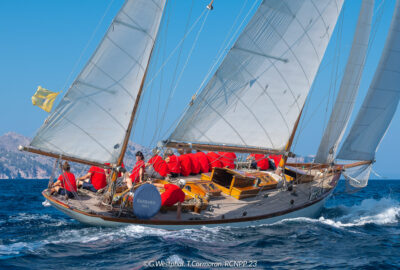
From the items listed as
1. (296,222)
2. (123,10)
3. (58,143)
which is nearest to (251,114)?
(296,222)

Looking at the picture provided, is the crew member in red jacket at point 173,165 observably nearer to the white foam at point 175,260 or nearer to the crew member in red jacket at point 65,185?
the crew member in red jacket at point 65,185

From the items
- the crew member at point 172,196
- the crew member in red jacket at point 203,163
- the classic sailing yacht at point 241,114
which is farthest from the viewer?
the crew member in red jacket at point 203,163

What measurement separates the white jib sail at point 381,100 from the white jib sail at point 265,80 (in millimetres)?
3857

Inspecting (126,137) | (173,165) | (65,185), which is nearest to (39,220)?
(65,185)

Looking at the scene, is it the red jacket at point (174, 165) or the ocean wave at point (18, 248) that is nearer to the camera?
the ocean wave at point (18, 248)

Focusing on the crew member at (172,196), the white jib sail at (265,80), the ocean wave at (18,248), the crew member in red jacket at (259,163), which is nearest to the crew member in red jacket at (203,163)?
the crew member in red jacket at (259,163)

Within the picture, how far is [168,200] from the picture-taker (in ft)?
43.5

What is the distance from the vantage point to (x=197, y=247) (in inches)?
454

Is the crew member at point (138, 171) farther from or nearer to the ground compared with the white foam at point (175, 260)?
farther from the ground

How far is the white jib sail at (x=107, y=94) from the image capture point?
488 inches

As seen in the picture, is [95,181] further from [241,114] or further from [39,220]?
[241,114]

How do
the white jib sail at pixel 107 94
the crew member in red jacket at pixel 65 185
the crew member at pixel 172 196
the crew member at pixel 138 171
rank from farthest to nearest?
1. the crew member at pixel 138 171
2. the crew member in red jacket at pixel 65 185
3. the crew member at pixel 172 196
4. the white jib sail at pixel 107 94

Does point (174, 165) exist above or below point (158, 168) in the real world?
above

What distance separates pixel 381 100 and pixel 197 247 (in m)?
12.6
